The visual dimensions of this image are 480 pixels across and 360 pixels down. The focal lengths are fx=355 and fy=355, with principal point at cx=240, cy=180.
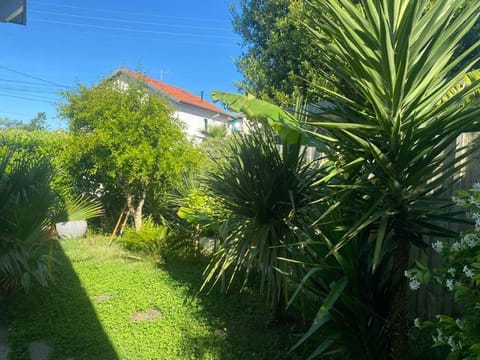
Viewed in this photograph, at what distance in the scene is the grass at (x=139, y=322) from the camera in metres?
3.57

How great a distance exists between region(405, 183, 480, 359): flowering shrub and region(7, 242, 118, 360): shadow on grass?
2.87m

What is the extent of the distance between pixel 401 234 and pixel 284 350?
179 centimetres

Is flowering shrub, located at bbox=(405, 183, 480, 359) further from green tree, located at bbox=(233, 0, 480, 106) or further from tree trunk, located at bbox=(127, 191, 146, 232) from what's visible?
tree trunk, located at bbox=(127, 191, 146, 232)

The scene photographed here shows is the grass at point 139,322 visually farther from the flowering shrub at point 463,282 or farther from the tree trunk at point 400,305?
the flowering shrub at point 463,282

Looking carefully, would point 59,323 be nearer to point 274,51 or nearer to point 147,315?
point 147,315

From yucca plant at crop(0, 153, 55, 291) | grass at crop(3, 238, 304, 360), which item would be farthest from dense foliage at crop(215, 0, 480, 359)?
yucca plant at crop(0, 153, 55, 291)

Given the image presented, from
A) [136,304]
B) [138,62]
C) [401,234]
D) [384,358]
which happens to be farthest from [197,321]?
[138,62]

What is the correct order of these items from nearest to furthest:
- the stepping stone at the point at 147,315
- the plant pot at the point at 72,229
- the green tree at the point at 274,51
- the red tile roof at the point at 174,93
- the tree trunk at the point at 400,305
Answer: the tree trunk at the point at 400,305, the stepping stone at the point at 147,315, the plant pot at the point at 72,229, the green tree at the point at 274,51, the red tile roof at the point at 174,93

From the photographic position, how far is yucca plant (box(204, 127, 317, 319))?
3695 mm

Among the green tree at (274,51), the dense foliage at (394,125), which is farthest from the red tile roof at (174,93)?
the dense foliage at (394,125)

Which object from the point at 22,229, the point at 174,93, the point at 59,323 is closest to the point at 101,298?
the point at 59,323

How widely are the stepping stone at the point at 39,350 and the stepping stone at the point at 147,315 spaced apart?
0.94 metres

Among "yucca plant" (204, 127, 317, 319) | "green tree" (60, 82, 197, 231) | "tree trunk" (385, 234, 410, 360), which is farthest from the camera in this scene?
"green tree" (60, 82, 197, 231)

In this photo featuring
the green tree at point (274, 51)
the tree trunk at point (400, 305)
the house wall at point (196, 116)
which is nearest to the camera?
the tree trunk at point (400, 305)
